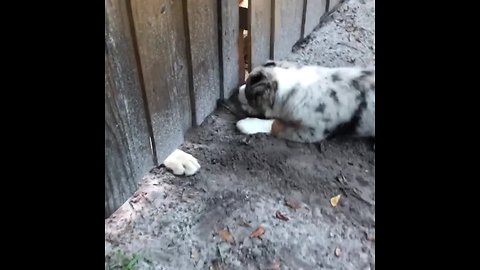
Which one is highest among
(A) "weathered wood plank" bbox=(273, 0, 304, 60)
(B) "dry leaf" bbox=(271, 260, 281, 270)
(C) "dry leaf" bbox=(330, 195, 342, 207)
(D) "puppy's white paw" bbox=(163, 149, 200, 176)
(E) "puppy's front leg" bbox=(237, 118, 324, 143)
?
(A) "weathered wood plank" bbox=(273, 0, 304, 60)

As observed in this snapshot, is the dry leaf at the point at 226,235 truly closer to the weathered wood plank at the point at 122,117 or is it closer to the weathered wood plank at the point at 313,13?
the weathered wood plank at the point at 122,117

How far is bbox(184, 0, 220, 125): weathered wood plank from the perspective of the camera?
2.95 m

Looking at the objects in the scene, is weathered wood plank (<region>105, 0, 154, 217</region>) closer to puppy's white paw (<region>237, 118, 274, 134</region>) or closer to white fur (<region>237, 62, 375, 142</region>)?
puppy's white paw (<region>237, 118, 274, 134</region>)

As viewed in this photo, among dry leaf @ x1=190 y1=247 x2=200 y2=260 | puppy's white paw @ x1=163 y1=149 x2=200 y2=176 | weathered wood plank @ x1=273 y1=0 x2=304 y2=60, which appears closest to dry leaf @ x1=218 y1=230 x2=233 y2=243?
dry leaf @ x1=190 y1=247 x2=200 y2=260

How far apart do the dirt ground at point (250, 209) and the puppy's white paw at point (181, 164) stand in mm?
38

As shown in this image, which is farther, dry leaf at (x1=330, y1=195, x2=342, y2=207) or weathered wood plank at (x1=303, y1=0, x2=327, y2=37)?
weathered wood plank at (x1=303, y1=0, x2=327, y2=37)

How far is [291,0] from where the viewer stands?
377 cm

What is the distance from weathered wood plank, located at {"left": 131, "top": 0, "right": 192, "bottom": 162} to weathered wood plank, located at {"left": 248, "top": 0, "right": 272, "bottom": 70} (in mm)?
610

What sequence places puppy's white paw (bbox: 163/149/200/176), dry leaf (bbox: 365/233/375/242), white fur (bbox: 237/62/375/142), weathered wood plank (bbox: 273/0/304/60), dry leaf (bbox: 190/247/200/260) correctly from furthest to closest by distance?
weathered wood plank (bbox: 273/0/304/60) → white fur (bbox: 237/62/375/142) → puppy's white paw (bbox: 163/149/200/176) → dry leaf (bbox: 365/233/375/242) → dry leaf (bbox: 190/247/200/260)

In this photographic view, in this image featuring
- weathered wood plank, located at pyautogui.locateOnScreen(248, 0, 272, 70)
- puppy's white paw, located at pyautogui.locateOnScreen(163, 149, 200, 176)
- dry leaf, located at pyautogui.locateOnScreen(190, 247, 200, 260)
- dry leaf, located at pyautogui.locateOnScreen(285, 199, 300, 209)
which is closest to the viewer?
dry leaf, located at pyautogui.locateOnScreen(190, 247, 200, 260)

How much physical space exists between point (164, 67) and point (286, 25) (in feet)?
4.14

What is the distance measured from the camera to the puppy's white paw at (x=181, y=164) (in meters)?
3.09
